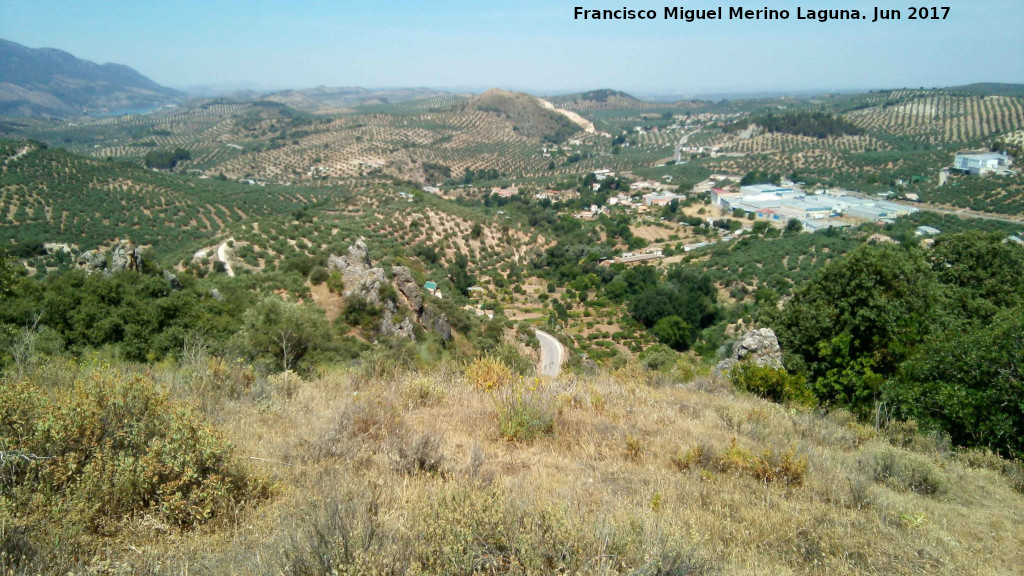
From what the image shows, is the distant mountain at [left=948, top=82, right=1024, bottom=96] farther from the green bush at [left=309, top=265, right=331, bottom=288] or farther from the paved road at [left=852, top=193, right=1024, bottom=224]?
the green bush at [left=309, top=265, right=331, bottom=288]

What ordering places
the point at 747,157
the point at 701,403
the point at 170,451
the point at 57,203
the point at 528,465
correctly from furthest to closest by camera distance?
the point at 747,157, the point at 57,203, the point at 701,403, the point at 528,465, the point at 170,451

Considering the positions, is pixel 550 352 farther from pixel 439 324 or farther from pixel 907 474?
pixel 907 474

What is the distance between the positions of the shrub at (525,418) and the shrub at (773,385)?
17.4ft

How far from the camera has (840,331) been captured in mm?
10742

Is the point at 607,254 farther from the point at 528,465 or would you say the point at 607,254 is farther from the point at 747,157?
the point at 747,157

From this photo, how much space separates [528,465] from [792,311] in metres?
10.7

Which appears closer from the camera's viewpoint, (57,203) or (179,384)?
(179,384)

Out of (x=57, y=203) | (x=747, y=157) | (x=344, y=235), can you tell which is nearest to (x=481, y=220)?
(x=344, y=235)

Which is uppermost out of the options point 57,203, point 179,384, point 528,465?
point 57,203

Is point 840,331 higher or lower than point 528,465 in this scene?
lower

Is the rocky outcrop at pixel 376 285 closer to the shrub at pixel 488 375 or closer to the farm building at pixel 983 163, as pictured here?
the shrub at pixel 488 375

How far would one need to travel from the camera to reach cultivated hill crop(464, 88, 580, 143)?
127006 millimetres

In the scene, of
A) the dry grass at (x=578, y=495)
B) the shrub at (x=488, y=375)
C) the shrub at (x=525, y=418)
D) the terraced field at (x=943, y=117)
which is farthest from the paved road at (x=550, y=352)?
the terraced field at (x=943, y=117)

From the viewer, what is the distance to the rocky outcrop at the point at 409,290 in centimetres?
1923
